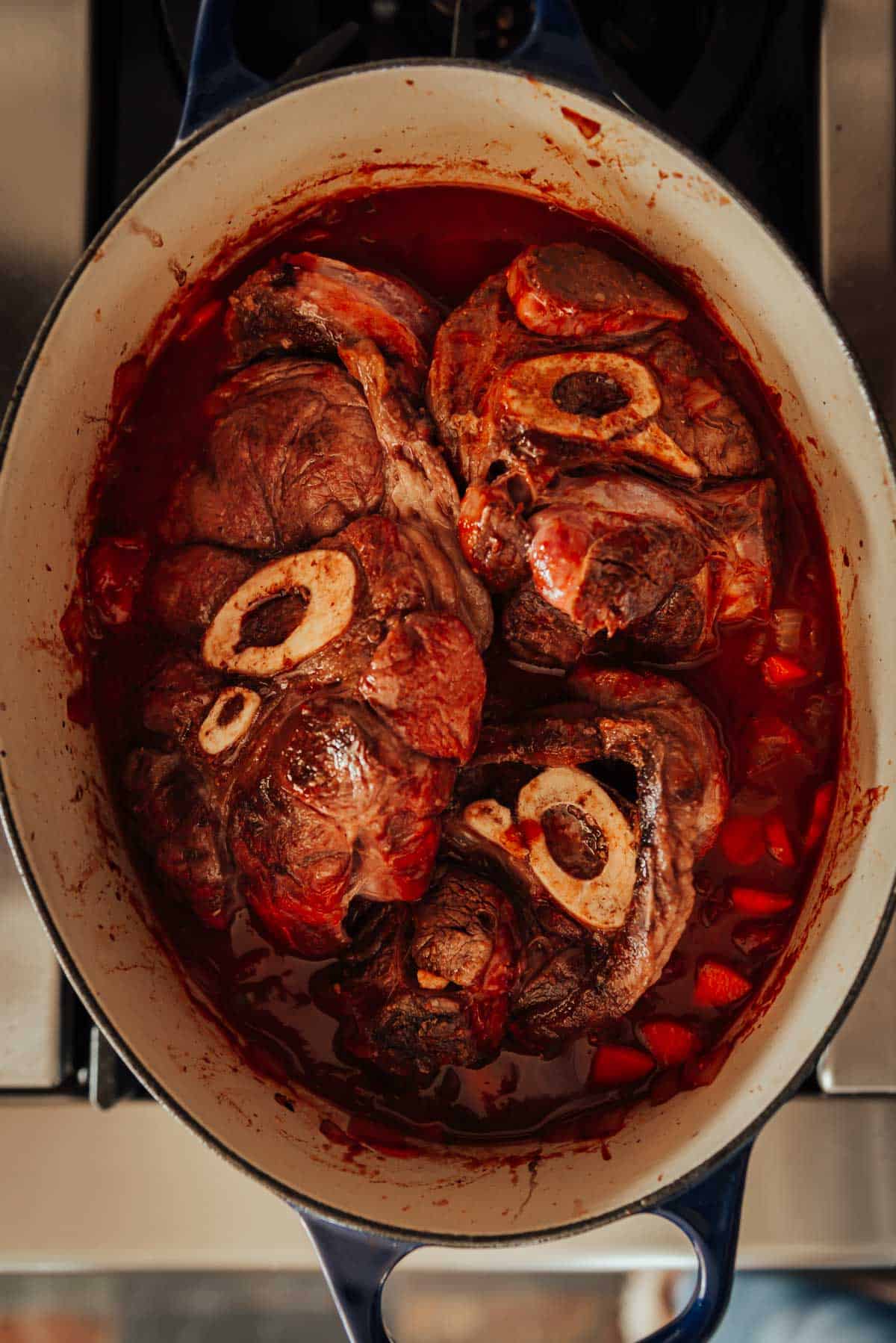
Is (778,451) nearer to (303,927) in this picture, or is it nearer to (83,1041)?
(303,927)

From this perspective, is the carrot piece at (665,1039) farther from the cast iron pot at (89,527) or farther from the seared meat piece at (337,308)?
the seared meat piece at (337,308)

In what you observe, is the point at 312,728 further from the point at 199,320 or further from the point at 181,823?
the point at 199,320

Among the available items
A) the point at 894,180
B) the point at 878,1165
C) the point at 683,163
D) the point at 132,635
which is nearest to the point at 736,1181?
the point at 878,1165

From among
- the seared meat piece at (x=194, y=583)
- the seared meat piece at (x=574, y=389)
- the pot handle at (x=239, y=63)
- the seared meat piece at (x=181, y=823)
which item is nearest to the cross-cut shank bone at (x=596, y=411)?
the seared meat piece at (x=574, y=389)

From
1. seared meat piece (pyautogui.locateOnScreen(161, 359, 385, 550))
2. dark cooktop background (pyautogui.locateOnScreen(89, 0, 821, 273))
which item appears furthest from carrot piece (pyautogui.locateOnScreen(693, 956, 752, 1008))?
dark cooktop background (pyautogui.locateOnScreen(89, 0, 821, 273))

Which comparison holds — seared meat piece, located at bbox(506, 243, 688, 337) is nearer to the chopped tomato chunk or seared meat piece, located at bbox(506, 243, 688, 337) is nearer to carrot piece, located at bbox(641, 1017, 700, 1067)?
the chopped tomato chunk
